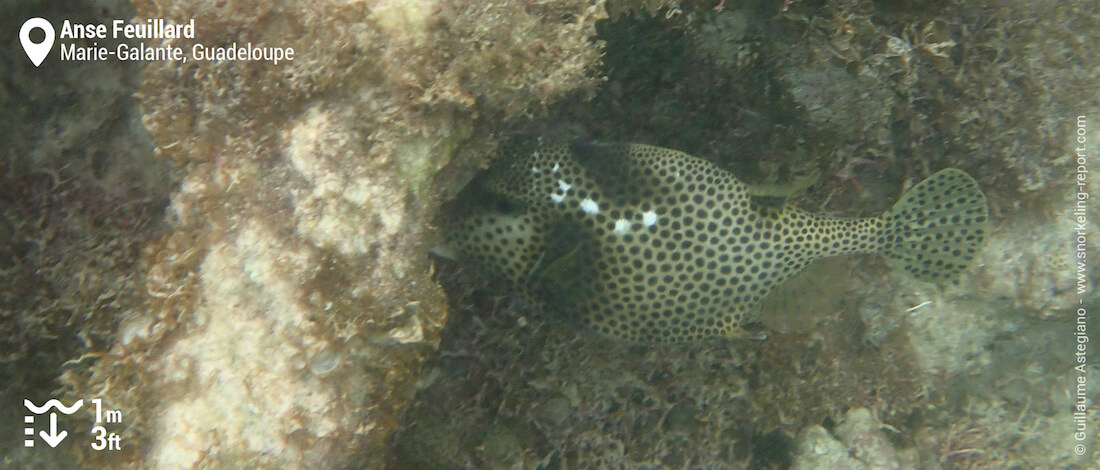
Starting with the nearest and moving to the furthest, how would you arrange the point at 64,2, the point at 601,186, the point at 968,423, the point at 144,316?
the point at 144,316 → the point at 64,2 → the point at 601,186 → the point at 968,423

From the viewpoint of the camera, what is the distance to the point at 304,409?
8.62ft

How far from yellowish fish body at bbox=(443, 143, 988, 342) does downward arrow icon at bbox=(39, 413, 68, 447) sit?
250cm

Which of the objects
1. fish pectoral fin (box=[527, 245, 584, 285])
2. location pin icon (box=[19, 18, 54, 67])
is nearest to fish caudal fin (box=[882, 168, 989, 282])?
fish pectoral fin (box=[527, 245, 584, 285])

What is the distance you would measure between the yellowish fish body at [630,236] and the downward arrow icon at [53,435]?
2505 millimetres

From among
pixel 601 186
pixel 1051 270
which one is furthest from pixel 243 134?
pixel 1051 270

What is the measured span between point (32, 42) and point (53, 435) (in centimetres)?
222

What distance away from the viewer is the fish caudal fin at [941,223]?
3.80 m

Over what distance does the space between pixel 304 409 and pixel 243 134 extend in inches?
49.1

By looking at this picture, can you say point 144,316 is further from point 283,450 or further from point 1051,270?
point 1051,270

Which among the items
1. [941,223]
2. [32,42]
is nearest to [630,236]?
[941,223]

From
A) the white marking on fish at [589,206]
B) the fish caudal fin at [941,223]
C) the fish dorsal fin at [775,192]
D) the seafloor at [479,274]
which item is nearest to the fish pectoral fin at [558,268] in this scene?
the white marking on fish at [589,206]

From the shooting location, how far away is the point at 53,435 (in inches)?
139

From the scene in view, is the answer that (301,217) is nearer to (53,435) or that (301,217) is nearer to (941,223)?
(53,435)

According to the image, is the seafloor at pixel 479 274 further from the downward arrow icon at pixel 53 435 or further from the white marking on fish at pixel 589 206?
the white marking on fish at pixel 589 206
